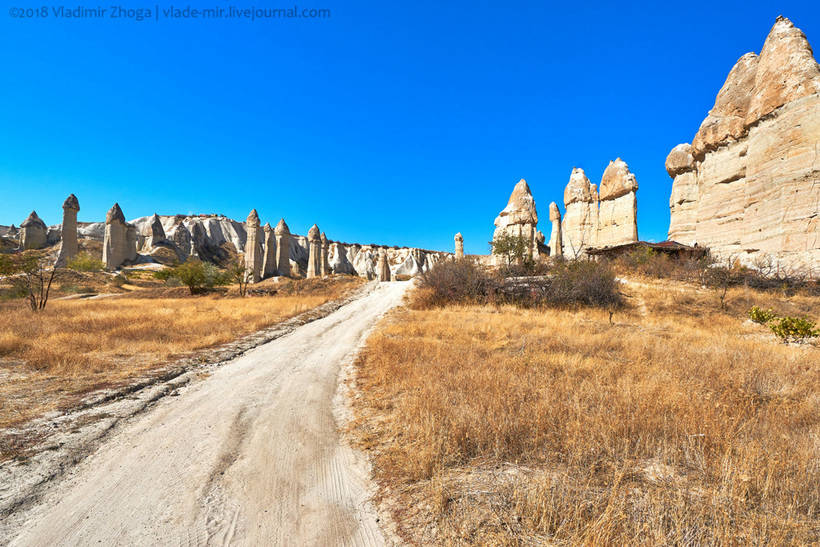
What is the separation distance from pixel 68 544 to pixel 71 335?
8820 millimetres

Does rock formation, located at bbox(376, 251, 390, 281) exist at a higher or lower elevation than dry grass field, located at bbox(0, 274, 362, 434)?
higher

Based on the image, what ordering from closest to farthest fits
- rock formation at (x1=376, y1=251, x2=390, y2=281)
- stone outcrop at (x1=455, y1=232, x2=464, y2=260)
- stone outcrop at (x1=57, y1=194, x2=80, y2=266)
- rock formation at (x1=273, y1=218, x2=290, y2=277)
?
rock formation at (x1=376, y1=251, x2=390, y2=281) < stone outcrop at (x1=57, y1=194, x2=80, y2=266) < rock formation at (x1=273, y1=218, x2=290, y2=277) < stone outcrop at (x1=455, y1=232, x2=464, y2=260)

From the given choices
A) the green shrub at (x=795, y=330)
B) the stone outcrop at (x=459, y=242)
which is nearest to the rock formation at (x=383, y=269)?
the stone outcrop at (x=459, y=242)

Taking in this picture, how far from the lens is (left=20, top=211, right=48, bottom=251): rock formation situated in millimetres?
48844

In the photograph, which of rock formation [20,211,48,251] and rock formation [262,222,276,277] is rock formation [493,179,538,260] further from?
rock formation [20,211,48,251]

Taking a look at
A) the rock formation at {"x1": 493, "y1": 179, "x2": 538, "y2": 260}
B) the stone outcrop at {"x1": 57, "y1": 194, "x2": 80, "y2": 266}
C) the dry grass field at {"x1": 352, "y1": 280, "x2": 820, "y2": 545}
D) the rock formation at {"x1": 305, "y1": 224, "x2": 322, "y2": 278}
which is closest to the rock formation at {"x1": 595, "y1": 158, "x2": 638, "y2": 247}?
the rock formation at {"x1": 493, "y1": 179, "x2": 538, "y2": 260}

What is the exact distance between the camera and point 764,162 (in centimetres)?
1748

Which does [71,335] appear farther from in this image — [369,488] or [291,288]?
[291,288]

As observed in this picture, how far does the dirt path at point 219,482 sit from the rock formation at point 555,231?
3550 cm

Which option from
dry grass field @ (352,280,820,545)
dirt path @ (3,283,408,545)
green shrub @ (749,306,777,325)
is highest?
green shrub @ (749,306,777,325)

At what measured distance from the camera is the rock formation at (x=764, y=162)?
1527 centimetres

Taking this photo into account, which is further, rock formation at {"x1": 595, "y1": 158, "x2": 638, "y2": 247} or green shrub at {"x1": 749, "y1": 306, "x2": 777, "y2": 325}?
rock formation at {"x1": 595, "y1": 158, "x2": 638, "y2": 247}

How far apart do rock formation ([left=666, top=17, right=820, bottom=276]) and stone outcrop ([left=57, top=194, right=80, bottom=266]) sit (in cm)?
6269

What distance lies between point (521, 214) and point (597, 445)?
2869 centimetres
